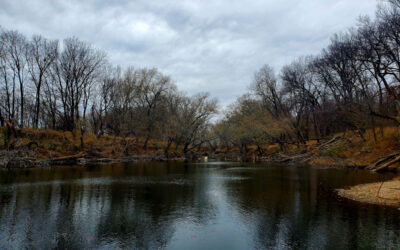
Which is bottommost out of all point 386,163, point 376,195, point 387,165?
point 376,195

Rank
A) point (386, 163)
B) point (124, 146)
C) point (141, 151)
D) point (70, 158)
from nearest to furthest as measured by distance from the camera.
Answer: point (386, 163), point (70, 158), point (124, 146), point (141, 151)

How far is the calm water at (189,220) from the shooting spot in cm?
877

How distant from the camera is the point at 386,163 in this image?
27406 mm

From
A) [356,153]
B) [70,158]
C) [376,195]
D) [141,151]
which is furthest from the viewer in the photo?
[141,151]

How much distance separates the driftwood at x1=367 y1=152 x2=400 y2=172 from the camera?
2680 centimetres

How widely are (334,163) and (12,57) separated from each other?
47.8m

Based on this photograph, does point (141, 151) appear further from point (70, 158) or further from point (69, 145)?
point (70, 158)

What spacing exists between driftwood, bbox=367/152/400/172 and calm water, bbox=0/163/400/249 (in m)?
12.8

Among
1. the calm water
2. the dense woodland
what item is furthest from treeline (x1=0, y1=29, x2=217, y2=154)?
the calm water

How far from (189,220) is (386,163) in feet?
79.3

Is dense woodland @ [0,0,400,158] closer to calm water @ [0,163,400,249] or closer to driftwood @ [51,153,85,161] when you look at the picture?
driftwood @ [51,153,85,161]

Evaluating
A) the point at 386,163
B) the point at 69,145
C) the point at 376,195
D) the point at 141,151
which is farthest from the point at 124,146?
the point at 376,195

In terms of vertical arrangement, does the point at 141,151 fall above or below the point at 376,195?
above

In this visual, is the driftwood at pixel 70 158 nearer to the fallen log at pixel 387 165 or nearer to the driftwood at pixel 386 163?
the driftwood at pixel 386 163
